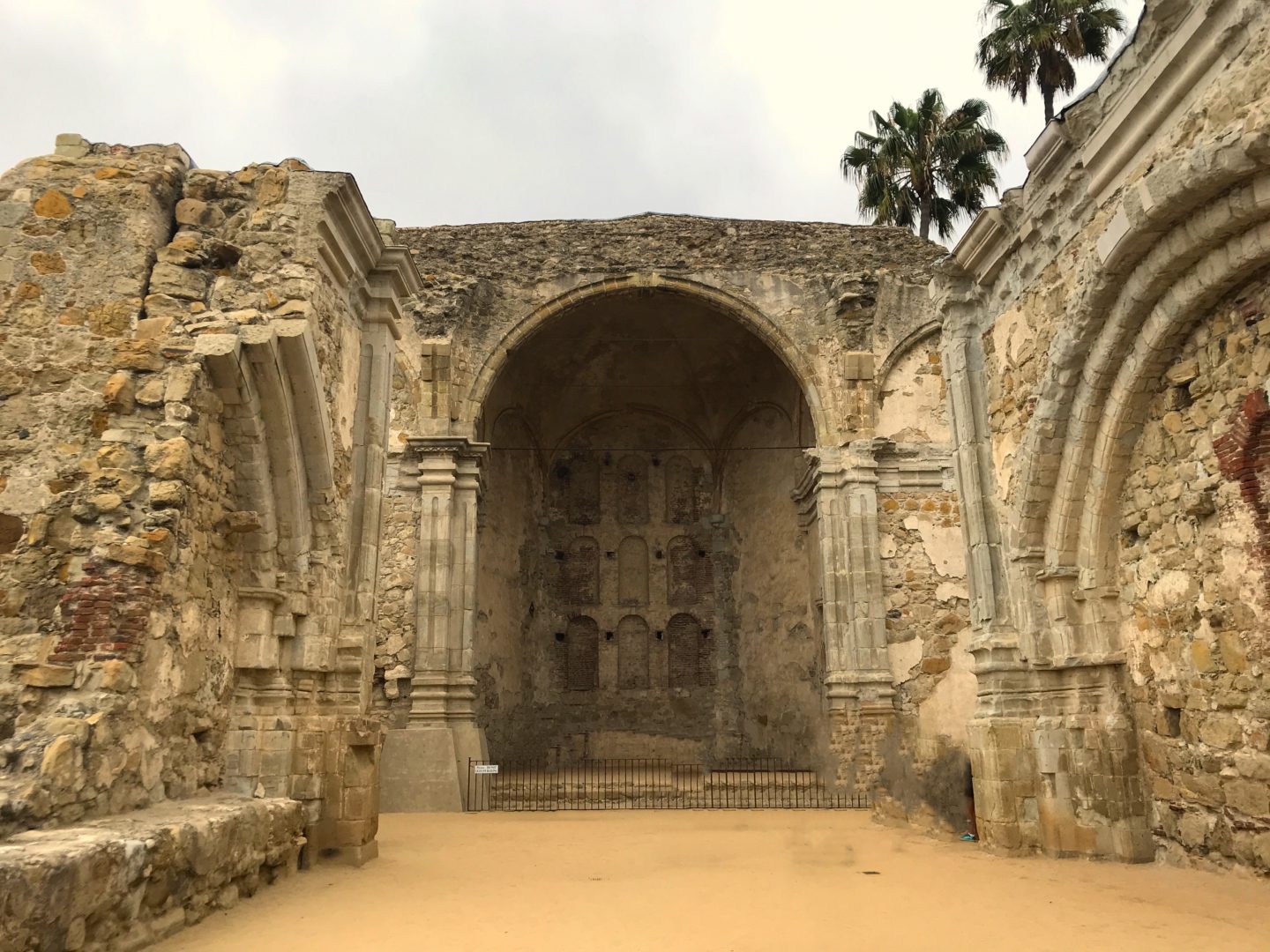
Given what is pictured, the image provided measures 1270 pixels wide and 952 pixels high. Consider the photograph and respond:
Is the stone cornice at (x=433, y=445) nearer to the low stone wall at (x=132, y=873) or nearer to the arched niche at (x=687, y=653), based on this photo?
the arched niche at (x=687, y=653)

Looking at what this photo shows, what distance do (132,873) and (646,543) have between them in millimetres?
15383

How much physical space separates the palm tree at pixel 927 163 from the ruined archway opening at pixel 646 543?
23.6 feet

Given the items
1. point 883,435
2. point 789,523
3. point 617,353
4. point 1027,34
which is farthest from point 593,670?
point 1027,34

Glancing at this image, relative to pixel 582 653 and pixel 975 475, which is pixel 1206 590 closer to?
pixel 975 475

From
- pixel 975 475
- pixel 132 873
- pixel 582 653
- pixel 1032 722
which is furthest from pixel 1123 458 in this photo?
pixel 582 653

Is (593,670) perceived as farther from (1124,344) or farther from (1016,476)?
(1124,344)

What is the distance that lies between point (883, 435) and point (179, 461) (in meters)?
11.1

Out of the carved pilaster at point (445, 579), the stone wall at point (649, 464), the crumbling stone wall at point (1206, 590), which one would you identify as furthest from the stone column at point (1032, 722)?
the carved pilaster at point (445, 579)

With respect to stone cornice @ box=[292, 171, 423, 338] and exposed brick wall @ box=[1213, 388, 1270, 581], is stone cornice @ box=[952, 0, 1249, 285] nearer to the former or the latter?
exposed brick wall @ box=[1213, 388, 1270, 581]

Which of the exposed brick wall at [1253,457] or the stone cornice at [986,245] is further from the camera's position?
the stone cornice at [986,245]

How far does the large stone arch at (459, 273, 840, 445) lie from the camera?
1422 cm

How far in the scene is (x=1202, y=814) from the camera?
5746 mm

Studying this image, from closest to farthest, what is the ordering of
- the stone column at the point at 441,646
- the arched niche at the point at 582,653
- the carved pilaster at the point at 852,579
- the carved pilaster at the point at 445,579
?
the stone column at the point at 441,646, the carved pilaster at the point at 445,579, the carved pilaster at the point at 852,579, the arched niche at the point at 582,653

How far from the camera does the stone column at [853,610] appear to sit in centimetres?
1284
